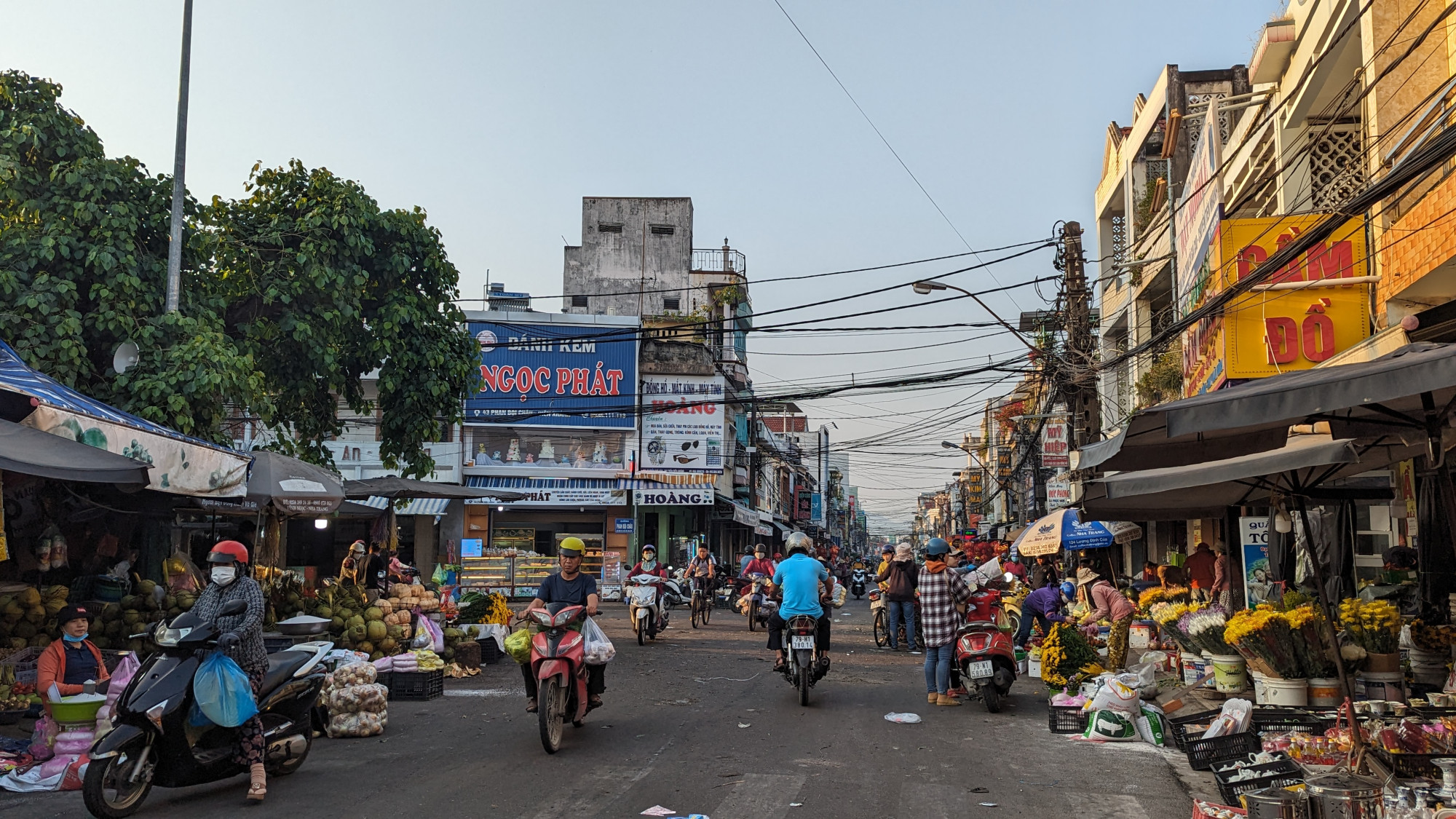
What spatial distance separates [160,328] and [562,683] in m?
7.69

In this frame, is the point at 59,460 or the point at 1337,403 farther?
the point at 59,460

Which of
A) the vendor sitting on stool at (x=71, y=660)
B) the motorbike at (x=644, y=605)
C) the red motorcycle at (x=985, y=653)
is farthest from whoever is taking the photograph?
the motorbike at (x=644, y=605)

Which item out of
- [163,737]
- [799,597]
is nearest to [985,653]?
[799,597]

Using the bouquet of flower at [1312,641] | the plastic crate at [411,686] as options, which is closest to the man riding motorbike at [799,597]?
the plastic crate at [411,686]

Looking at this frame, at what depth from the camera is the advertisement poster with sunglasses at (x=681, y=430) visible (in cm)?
3959

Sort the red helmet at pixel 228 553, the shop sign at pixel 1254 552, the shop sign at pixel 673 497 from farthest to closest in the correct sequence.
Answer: the shop sign at pixel 673 497 < the shop sign at pixel 1254 552 < the red helmet at pixel 228 553

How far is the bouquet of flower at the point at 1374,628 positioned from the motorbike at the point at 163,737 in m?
7.61

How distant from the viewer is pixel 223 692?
20.9 ft

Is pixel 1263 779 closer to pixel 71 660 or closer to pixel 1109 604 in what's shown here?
pixel 1109 604

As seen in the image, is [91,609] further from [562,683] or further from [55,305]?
[562,683]

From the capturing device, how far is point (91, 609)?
10500 millimetres

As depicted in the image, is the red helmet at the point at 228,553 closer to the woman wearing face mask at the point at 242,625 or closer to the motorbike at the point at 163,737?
the woman wearing face mask at the point at 242,625

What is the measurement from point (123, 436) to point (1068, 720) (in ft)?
27.6

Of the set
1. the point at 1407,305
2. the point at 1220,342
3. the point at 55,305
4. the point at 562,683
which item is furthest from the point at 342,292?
the point at 1407,305
